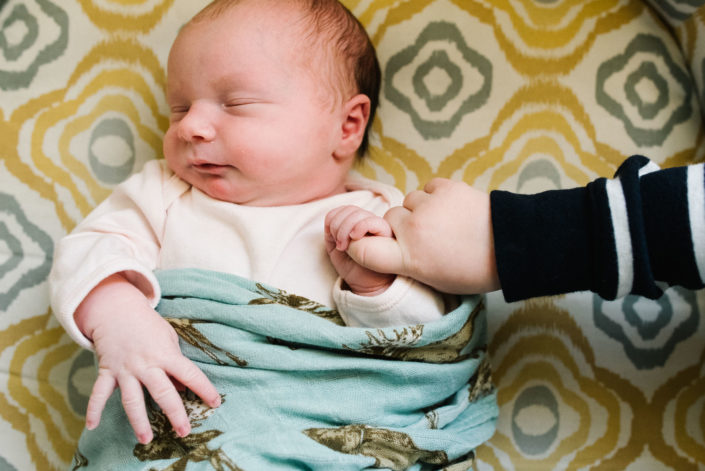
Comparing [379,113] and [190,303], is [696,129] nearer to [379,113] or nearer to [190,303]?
[379,113]

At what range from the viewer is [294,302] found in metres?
0.85

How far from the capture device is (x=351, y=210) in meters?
0.85

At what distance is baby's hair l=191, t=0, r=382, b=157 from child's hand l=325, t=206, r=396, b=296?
23 centimetres

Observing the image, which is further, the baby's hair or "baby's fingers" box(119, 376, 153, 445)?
the baby's hair

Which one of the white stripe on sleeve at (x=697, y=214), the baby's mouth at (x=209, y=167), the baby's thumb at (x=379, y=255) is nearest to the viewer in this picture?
Result: the white stripe on sleeve at (x=697, y=214)

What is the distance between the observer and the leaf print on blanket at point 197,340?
812 millimetres

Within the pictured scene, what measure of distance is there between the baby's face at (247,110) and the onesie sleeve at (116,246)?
0.06m

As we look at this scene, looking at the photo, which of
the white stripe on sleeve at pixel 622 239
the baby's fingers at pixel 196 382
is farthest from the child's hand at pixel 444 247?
the baby's fingers at pixel 196 382

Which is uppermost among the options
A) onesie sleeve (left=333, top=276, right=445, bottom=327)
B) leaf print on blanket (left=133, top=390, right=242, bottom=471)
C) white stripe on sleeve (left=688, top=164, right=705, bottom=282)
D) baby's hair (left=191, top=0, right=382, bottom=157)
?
baby's hair (left=191, top=0, right=382, bottom=157)

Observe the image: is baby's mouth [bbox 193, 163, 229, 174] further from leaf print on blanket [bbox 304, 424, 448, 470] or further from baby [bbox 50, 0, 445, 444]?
leaf print on blanket [bbox 304, 424, 448, 470]

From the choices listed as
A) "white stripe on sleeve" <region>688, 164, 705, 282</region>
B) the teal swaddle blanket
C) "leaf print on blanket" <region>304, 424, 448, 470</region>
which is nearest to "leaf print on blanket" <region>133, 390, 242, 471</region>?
the teal swaddle blanket

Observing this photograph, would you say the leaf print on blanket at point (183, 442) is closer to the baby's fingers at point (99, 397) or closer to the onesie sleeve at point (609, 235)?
the baby's fingers at point (99, 397)

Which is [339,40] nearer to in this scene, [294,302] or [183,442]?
[294,302]

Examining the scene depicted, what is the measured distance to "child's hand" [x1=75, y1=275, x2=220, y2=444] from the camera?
0.74m
